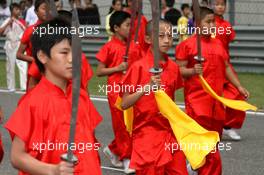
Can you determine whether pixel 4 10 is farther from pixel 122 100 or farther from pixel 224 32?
pixel 122 100

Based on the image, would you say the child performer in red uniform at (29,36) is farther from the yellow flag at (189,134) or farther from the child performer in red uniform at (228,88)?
the child performer in red uniform at (228,88)

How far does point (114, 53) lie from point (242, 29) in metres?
10.8

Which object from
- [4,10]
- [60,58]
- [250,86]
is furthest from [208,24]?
[4,10]

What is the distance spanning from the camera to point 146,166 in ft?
24.1

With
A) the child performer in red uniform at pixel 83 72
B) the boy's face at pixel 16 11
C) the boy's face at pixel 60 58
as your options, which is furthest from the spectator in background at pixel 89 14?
the boy's face at pixel 60 58

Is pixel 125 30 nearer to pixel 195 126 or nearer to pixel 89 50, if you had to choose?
pixel 195 126

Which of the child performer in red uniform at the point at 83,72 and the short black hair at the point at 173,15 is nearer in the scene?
the child performer in red uniform at the point at 83,72

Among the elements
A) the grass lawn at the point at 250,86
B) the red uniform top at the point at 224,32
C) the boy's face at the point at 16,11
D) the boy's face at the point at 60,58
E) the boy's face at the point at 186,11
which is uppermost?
the boy's face at the point at 60,58

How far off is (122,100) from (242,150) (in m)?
3.98

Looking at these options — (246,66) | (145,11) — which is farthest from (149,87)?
(145,11)

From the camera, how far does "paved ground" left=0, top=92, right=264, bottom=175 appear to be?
9742 mm

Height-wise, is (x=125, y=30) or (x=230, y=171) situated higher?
(x=125, y=30)

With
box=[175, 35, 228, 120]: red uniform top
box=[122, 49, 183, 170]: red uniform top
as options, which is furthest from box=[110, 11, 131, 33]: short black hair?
box=[122, 49, 183, 170]: red uniform top

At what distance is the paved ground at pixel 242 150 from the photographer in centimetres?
974
